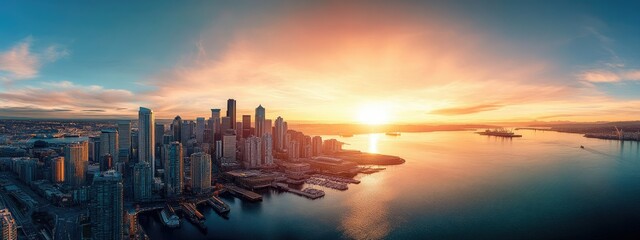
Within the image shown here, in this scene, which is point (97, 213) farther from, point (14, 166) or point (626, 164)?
point (626, 164)

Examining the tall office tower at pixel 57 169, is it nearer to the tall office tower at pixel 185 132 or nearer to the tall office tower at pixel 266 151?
the tall office tower at pixel 266 151

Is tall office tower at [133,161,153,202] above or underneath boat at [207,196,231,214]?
above

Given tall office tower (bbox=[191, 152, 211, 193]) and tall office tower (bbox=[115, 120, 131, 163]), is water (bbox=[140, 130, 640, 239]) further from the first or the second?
tall office tower (bbox=[115, 120, 131, 163])

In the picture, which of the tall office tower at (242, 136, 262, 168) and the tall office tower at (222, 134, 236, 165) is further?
the tall office tower at (222, 134, 236, 165)

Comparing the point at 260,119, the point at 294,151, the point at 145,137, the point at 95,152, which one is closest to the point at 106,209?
the point at 145,137

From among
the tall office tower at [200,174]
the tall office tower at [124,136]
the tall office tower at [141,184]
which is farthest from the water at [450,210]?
the tall office tower at [124,136]

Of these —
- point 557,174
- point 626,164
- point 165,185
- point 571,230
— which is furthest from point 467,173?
point 165,185

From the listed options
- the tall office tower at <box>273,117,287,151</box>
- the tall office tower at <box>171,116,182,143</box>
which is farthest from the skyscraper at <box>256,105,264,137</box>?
the tall office tower at <box>171,116,182,143</box>
